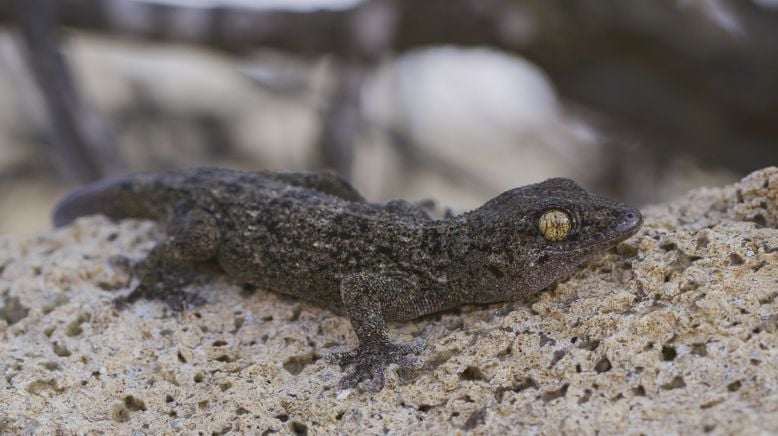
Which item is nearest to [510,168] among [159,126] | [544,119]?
[544,119]

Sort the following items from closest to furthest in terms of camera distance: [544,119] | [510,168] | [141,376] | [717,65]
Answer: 1. [141,376]
2. [717,65]
3. [544,119]
4. [510,168]

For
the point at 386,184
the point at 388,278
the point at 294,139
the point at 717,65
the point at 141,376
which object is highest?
the point at 294,139

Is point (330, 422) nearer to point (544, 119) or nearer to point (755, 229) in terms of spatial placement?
point (755, 229)

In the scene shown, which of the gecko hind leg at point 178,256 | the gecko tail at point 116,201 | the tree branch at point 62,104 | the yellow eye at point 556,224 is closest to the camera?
the yellow eye at point 556,224

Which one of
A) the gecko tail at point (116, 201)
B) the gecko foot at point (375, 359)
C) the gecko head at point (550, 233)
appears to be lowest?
the gecko foot at point (375, 359)

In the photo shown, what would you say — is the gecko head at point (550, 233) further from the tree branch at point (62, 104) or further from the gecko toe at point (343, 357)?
the tree branch at point (62, 104)

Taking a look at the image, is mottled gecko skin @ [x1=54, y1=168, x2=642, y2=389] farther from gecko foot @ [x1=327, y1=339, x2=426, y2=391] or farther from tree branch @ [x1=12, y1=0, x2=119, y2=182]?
tree branch @ [x1=12, y1=0, x2=119, y2=182]

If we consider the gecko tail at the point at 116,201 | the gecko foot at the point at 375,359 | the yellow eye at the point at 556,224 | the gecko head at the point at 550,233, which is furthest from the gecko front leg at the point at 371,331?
the gecko tail at the point at 116,201

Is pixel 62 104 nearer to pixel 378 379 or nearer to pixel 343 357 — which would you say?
pixel 343 357

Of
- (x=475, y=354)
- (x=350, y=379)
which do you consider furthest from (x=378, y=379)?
(x=475, y=354)
